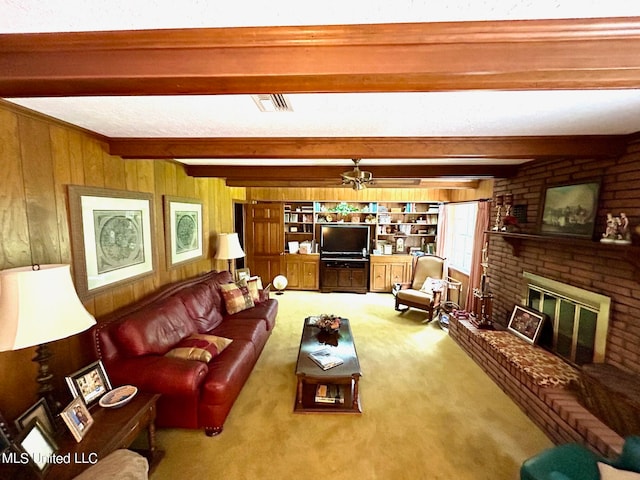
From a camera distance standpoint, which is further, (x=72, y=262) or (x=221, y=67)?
(x=72, y=262)

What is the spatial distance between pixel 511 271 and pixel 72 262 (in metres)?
4.51

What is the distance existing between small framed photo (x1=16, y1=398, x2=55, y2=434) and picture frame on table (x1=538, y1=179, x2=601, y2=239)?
404 cm

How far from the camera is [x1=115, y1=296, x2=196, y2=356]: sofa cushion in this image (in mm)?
2211

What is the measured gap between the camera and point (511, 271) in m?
3.59

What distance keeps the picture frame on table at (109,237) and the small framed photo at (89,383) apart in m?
0.61

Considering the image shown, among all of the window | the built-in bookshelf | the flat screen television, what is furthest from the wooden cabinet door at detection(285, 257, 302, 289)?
the window

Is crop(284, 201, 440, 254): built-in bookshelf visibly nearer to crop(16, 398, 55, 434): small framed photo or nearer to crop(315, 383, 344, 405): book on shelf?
crop(315, 383, 344, 405): book on shelf

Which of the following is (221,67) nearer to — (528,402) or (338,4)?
(338,4)

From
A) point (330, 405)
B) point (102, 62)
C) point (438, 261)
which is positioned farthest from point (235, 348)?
point (438, 261)

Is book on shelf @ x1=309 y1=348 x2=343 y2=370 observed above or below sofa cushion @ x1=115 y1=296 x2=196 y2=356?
below

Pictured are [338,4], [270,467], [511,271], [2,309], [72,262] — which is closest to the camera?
[338,4]

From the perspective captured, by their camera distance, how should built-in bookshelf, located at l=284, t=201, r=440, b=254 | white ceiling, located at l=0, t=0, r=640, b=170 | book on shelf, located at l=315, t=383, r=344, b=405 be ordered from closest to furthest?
1. white ceiling, located at l=0, t=0, r=640, b=170
2. book on shelf, located at l=315, t=383, r=344, b=405
3. built-in bookshelf, located at l=284, t=201, r=440, b=254

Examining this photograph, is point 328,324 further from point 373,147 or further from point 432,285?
point 432,285

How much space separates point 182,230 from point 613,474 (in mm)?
4052
